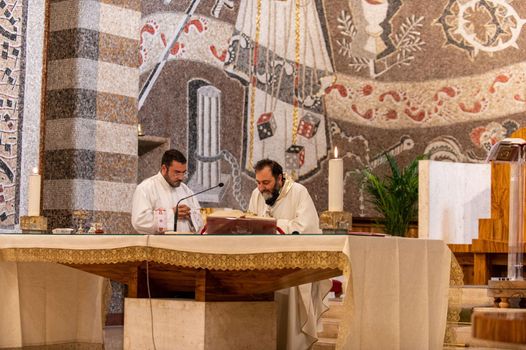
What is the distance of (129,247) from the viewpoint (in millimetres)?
4375

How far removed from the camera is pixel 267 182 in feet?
19.8

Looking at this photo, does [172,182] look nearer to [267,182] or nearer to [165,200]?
[165,200]

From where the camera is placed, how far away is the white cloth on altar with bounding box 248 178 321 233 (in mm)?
5922

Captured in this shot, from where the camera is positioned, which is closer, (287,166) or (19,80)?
(19,80)

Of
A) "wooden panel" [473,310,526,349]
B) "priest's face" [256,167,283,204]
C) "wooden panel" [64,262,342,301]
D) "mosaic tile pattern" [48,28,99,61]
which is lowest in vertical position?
"wooden panel" [64,262,342,301]

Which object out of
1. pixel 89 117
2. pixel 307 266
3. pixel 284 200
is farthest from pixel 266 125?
pixel 307 266

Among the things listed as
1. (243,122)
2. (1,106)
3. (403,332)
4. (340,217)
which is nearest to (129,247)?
(340,217)

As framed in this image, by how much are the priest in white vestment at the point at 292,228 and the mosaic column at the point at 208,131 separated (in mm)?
3474

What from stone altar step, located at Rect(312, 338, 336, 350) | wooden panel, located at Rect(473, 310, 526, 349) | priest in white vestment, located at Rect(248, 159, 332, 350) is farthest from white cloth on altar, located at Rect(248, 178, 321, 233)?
wooden panel, located at Rect(473, 310, 526, 349)

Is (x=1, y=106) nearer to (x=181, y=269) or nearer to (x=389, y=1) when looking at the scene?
(x=181, y=269)

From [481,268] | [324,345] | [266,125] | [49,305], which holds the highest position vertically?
[266,125]

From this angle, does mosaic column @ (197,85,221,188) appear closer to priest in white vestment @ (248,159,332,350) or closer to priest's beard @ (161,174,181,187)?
priest's beard @ (161,174,181,187)

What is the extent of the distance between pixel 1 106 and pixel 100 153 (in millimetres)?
950

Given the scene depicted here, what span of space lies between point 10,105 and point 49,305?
218 centimetres
